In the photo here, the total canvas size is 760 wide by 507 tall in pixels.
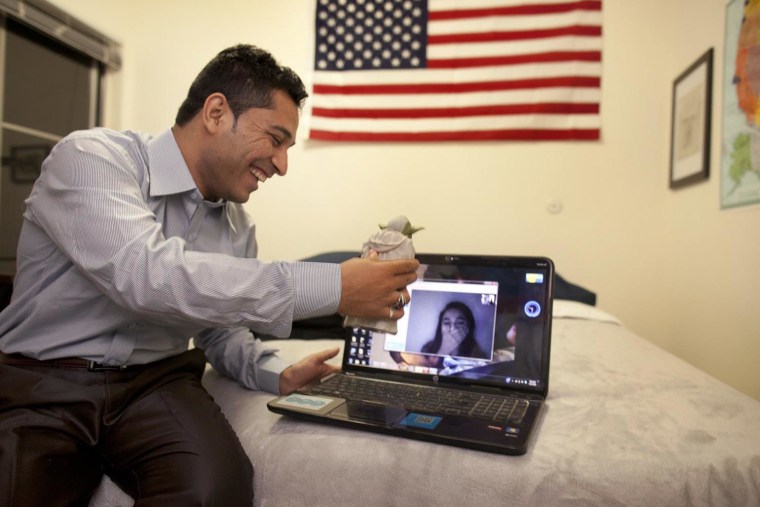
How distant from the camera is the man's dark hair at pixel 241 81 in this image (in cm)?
105

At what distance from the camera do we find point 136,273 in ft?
2.46

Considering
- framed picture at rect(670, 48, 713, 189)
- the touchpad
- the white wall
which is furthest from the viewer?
the white wall

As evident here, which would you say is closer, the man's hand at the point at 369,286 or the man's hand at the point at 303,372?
the man's hand at the point at 369,286

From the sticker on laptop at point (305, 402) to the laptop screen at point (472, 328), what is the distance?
0.65 feet

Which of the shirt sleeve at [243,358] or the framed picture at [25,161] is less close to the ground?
the framed picture at [25,161]

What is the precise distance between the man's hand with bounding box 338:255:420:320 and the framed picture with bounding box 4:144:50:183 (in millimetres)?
2194

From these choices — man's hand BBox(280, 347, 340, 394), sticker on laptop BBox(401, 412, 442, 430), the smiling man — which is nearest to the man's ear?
the smiling man

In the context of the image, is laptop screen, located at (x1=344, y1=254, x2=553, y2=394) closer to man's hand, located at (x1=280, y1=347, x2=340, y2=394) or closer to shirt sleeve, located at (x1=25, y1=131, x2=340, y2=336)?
man's hand, located at (x1=280, y1=347, x2=340, y2=394)

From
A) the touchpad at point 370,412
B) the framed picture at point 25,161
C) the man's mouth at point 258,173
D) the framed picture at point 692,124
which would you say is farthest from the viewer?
the framed picture at point 25,161

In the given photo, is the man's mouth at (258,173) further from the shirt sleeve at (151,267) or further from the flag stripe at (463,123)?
the flag stripe at (463,123)

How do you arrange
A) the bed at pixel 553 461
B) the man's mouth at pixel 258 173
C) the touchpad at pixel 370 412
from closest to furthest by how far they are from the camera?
the bed at pixel 553 461 → the touchpad at pixel 370 412 → the man's mouth at pixel 258 173

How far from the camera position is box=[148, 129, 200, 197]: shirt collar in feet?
3.30

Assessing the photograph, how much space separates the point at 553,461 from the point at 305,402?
41 cm

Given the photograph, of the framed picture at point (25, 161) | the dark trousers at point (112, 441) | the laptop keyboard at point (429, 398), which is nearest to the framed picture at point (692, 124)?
the laptop keyboard at point (429, 398)
